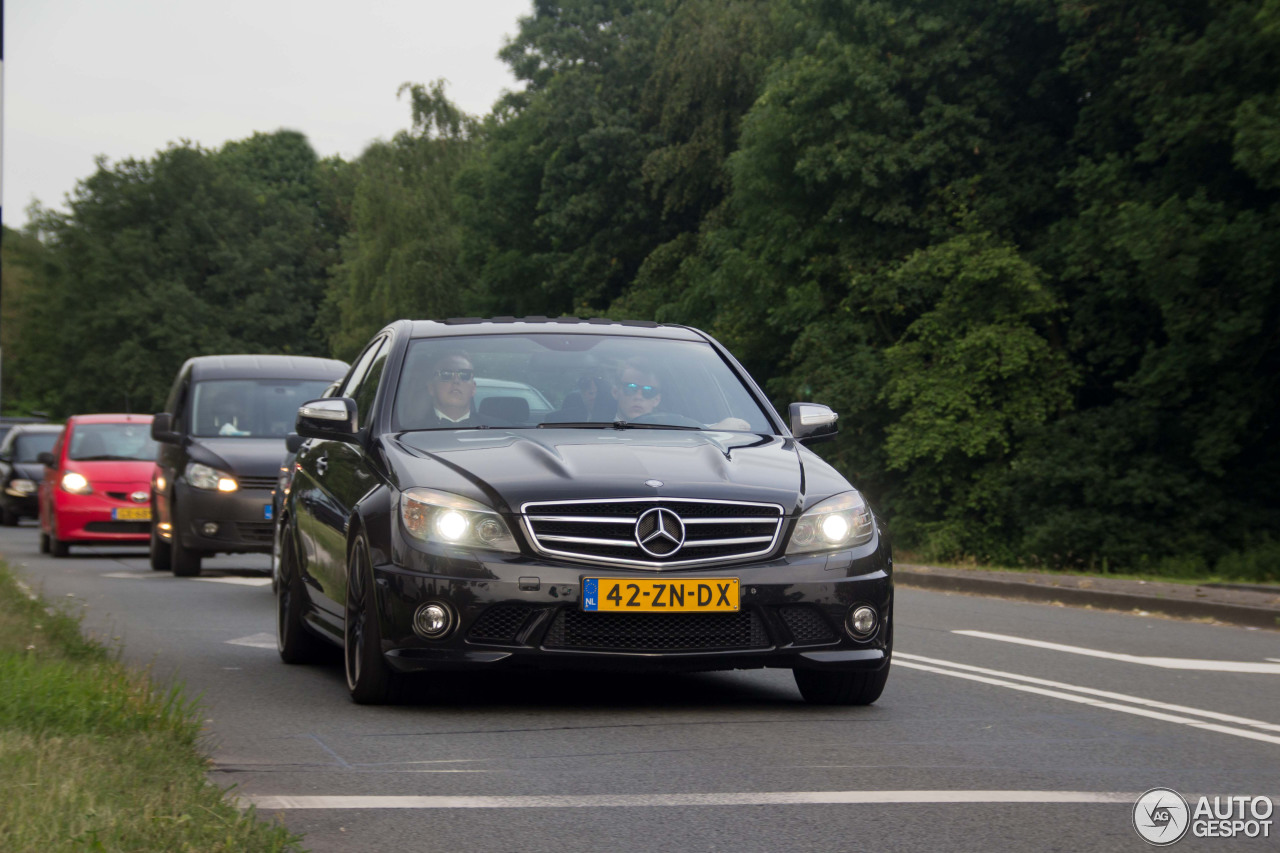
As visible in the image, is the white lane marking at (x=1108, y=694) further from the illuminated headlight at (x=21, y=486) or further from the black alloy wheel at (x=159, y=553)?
the illuminated headlight at (x=21, y=486)

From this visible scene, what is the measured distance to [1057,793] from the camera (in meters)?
5.50

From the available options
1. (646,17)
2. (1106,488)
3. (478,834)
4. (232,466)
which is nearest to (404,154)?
(646,17)

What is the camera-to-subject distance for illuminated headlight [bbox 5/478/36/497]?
3241 cm

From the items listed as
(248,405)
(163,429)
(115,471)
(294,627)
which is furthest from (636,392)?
(115,471)

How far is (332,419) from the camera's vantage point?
26.2 feet

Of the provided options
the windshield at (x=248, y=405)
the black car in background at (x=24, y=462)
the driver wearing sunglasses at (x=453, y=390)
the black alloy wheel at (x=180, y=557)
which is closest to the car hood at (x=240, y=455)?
the windshield at (x=248, y=405)

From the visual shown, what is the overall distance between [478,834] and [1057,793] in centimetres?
183

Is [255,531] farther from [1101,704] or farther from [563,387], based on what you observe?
[1101,704]

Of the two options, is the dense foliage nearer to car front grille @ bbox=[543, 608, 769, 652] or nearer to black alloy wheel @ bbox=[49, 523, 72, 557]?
black alloy wheel @ bbox=[49, 523, 72, 557]

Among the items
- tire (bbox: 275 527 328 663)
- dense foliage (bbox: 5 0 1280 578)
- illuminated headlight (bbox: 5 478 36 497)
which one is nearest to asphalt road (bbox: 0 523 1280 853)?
tire (bbox: 275 527 328 663)

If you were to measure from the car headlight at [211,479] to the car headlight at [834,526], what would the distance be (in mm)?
9938

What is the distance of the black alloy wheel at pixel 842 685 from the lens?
741 centimetres

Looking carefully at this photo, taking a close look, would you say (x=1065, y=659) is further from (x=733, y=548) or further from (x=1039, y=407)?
(x=1039, y=407)

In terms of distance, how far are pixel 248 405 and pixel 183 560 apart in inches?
64.4
